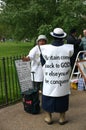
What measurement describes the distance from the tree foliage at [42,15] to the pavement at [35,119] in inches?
459

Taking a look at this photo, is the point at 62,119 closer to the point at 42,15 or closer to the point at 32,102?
the point at 32,102

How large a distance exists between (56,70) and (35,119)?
125 cm

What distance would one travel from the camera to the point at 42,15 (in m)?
21.9

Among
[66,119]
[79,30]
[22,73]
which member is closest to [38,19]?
[79,30]

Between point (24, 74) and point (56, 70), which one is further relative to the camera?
point (24, 74)

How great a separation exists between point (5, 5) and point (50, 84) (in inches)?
779

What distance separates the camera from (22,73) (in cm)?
818

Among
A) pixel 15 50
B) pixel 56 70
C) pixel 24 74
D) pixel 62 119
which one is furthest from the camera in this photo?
pixel 15 50

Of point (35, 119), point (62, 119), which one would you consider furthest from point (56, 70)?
point (35, 119)

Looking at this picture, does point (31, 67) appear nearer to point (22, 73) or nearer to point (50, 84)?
point (22, 73)

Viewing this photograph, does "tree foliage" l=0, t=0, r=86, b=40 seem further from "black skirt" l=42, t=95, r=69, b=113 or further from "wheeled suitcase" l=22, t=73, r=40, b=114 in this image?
"black skirt" l=42, t=95, r=69, b=113

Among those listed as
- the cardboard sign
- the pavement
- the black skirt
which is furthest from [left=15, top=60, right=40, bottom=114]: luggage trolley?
the black skirt

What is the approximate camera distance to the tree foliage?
1906cm

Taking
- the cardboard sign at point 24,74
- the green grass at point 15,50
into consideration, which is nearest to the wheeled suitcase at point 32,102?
the cardboard sign at point 24,74
